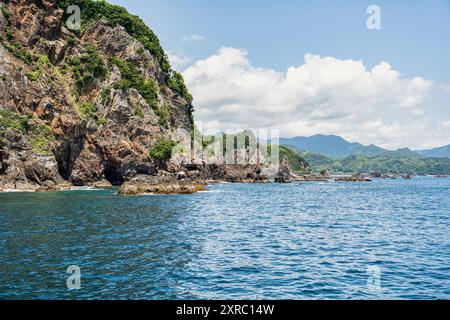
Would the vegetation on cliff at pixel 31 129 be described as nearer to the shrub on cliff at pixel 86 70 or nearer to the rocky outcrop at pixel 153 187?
the rocky outcrop at pixel 153 187

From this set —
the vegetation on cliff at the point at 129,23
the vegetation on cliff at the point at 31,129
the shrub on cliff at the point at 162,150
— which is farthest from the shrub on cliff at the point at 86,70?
the shrub on cliff at the point at 162,150

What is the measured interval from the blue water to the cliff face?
5375cm

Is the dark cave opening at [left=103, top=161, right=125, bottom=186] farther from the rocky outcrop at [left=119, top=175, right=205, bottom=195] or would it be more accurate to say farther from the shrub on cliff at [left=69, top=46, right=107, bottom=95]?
the shrub on cliff at [left=69, top=46, right=107, bottom=95]

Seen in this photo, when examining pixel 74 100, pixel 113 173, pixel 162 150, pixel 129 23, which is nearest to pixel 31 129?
pixel 74 100

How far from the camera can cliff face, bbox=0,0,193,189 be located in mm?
92812

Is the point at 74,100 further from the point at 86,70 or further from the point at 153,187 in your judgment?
the point at 153,187

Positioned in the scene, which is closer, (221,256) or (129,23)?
(221,256)

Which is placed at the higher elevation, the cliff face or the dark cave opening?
the cliff face

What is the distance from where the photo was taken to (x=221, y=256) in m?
26.0

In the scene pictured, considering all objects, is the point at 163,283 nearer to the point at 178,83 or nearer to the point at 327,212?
the point at 327,212

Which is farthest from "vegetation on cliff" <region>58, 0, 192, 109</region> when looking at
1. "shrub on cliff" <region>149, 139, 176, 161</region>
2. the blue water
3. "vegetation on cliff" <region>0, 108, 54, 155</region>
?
the blue water

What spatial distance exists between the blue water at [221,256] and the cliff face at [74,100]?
53747 mm

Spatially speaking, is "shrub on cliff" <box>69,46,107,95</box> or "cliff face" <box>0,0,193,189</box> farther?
"shrub on cliff" <box>69,46,107,95</box>

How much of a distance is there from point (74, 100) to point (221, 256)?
102674 mm
